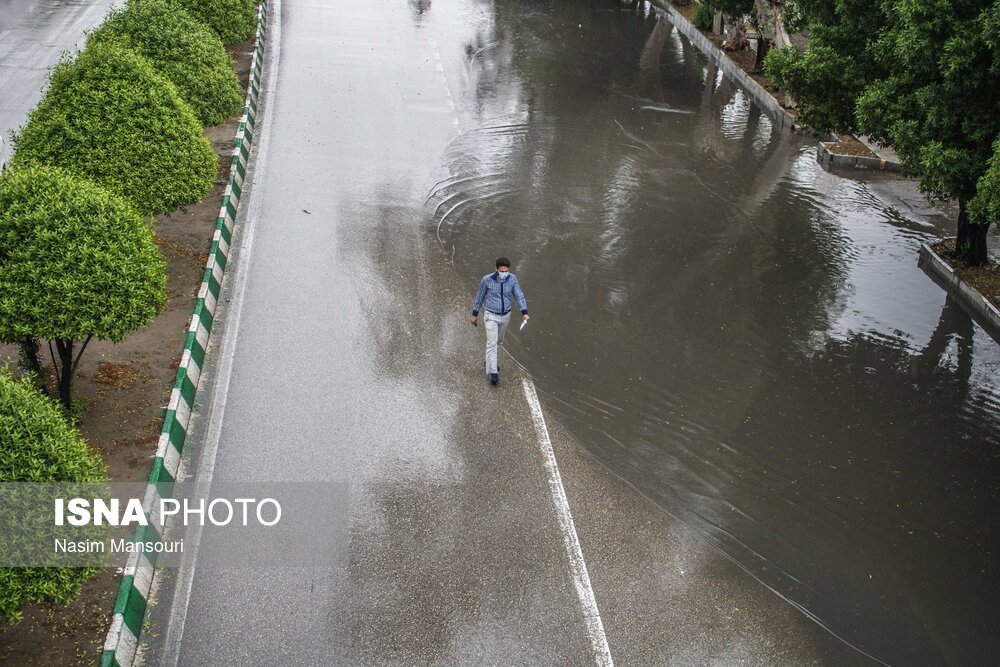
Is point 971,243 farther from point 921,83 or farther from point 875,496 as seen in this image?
point 875,496

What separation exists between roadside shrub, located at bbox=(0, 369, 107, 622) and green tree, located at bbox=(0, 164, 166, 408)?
2184mm

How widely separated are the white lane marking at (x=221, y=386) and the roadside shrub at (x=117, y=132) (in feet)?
5.51

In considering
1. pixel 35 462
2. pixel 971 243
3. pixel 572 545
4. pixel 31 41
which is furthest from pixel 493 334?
pixel 31 41

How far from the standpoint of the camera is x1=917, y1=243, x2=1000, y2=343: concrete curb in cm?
1477

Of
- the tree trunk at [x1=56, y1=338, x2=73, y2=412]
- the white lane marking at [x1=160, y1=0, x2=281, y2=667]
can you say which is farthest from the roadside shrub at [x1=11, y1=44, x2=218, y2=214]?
the tree trunk at [x1=56, y1=338, x2=73, y2=412]

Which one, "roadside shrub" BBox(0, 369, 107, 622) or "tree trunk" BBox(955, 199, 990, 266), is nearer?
"roadside shrub" BBox(0, 369, 107, 622)

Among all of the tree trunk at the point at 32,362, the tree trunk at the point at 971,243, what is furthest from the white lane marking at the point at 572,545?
the tree trunk at the point at 971,243

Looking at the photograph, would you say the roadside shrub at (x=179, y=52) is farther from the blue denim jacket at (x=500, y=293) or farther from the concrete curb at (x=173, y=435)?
the blue denim jacket at (x=500, y=293)

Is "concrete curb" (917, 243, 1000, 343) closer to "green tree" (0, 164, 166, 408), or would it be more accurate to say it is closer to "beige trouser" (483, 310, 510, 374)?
"beige trouser" (483, 310, 510, 374)

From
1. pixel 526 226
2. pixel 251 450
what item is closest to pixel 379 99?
pixel 526 226

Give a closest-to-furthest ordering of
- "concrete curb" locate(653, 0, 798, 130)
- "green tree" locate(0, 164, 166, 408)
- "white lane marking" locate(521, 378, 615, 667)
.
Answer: "white lane marking" locate(521, 378, 615, 667) → "green tree" locate(0, 164, 166, 408) → "concrete curb" locate(653, 0, 798, 130)

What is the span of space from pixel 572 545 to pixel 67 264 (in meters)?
6.37

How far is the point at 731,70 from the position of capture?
92.5 feet

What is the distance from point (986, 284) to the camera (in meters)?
15.6
